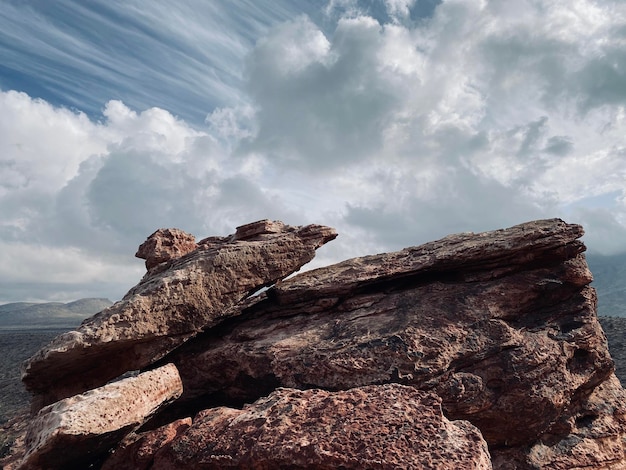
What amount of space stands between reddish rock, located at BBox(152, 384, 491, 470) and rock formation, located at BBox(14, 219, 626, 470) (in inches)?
6.5

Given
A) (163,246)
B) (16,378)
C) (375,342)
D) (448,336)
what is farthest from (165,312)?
(16,378)

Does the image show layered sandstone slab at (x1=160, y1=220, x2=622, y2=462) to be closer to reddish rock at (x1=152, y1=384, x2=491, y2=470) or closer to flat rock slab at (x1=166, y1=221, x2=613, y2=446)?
flat rock slab at (x1=166, y1=221, x2=613, y2=446)

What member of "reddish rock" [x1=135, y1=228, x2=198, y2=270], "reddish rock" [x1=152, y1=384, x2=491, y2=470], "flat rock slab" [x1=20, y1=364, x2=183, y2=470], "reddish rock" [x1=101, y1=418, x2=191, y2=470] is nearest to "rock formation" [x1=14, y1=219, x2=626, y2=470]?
"reddish rock" [x1=101, y1=418, x2=191, y2=470]

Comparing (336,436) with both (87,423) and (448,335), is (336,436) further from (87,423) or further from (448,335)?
(448,335)

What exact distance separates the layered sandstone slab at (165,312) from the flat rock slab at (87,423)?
2845mm

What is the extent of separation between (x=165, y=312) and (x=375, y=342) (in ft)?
23.5

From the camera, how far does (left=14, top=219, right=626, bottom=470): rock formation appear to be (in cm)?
1436

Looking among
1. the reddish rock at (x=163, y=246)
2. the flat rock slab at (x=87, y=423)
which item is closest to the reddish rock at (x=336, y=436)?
the flat rock slab at (x=87, y=423)

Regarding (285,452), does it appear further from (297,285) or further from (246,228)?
(246,228)

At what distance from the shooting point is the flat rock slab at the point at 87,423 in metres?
10.6

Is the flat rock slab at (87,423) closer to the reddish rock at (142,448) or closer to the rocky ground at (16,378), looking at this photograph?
the reddish rock at (142,448)

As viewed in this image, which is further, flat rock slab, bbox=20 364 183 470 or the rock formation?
the rock formation

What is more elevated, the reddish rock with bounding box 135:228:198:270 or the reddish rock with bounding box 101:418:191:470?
the reddish rock with bounding box 135:228:198:270

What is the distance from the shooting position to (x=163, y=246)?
21297mm
